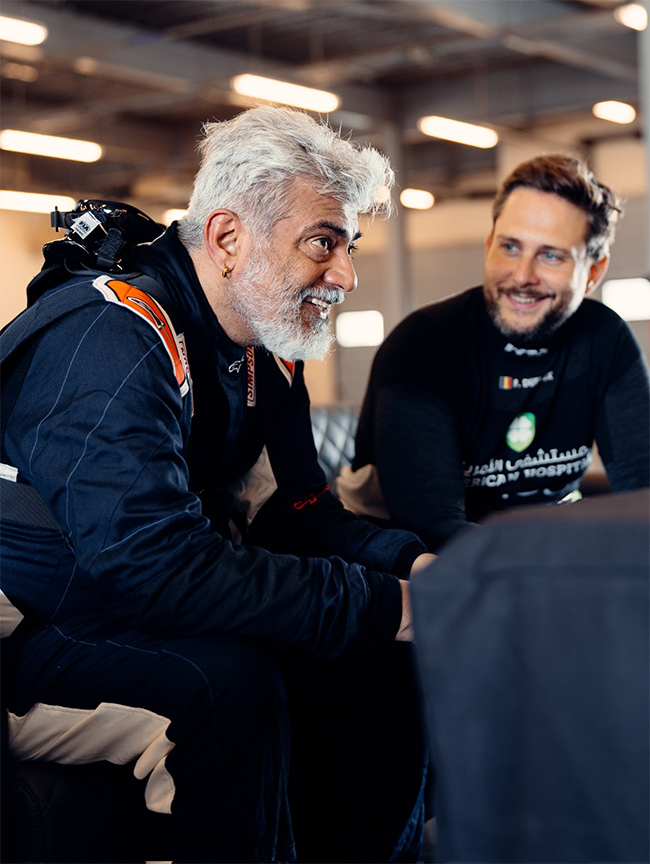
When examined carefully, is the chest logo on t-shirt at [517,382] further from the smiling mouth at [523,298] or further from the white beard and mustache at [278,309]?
the white beard and mustache at [278,309]

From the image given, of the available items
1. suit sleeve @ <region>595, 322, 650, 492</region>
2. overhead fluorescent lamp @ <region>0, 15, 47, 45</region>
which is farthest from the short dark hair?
overhead fluorescent lamp @ <region>0, 15, 47, 45</region>

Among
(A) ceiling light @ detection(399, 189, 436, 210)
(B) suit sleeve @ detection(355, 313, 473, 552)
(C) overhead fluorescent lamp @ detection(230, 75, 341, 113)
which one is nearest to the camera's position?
(B) suit sleeve @ detection(355, 313, 473, 552)

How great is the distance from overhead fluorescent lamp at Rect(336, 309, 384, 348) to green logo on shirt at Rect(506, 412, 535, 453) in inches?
444

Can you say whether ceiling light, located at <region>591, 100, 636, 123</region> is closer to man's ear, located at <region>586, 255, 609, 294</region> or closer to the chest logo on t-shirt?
man's ear, located at <region>586, 255, 609, 294</region>

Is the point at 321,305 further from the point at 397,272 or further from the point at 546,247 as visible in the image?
the point at 397,272

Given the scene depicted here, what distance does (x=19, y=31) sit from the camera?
6191mm

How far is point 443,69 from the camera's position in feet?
36.9

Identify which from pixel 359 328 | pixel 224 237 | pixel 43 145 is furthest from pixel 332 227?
pixel 359 328

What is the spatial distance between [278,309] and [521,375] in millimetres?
824

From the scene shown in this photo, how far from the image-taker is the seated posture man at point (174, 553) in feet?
4.60

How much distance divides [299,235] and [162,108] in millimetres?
11240

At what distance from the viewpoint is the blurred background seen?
812 centimetres

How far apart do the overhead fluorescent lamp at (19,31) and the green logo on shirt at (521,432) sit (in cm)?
500

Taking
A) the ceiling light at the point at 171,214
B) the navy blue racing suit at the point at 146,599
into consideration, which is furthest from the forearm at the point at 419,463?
the ceiling light at the point at 171,214
